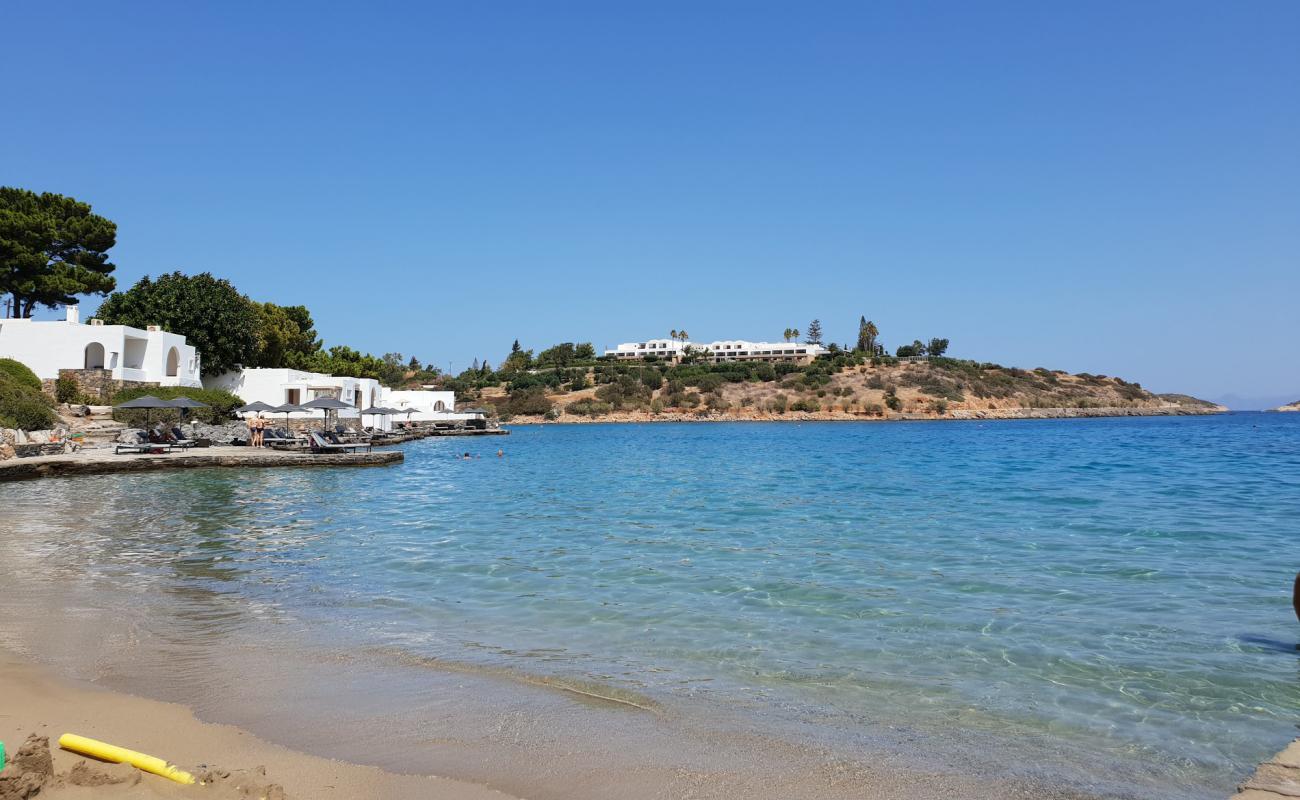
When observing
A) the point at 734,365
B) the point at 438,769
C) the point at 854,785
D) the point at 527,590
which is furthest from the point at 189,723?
the point at 734,365

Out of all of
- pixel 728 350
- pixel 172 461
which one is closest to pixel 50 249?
pixel 172 461

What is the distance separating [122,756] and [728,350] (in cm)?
16009

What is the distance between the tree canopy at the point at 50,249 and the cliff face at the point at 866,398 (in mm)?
60916

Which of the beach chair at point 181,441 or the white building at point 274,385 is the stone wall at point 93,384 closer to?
the beach chair at point 181,441

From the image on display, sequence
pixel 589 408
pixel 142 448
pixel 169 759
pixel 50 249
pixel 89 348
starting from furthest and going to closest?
pixel 589 408
pixel 50 249
pixel 89 348
pixel 142 448
pixel 169 759

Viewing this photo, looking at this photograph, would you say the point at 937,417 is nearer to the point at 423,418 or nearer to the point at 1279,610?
the point at 423,418

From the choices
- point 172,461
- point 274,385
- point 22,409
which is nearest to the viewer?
point 172,461

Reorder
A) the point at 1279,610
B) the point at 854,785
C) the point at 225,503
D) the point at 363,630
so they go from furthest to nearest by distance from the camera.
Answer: the point at 225,503, the point at 1279,610, the point at 363,630, the point at 854,785

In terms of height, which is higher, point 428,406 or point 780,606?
point 428,406

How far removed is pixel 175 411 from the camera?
3909 cm

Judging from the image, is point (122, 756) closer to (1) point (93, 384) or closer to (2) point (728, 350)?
(1) point (93, 384)

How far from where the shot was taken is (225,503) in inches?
751

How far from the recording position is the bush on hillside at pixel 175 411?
37.0m

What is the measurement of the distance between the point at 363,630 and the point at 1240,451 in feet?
142
